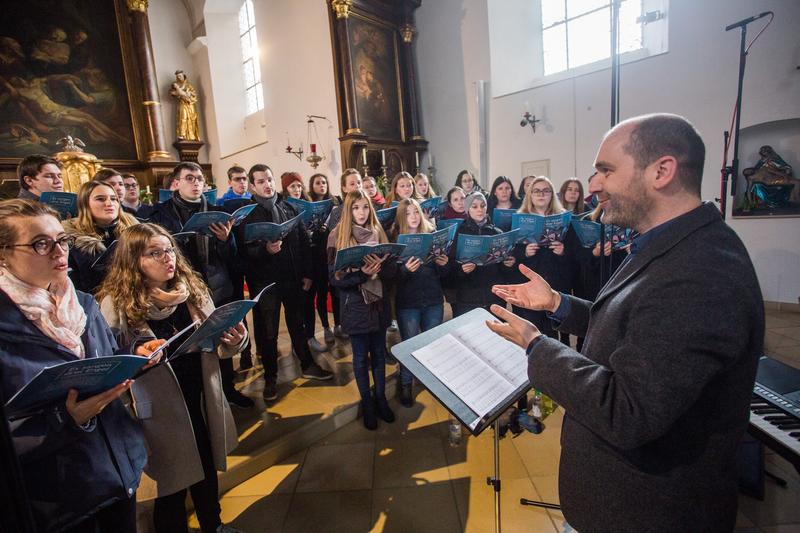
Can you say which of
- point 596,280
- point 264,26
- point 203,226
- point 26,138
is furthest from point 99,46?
point 596,280

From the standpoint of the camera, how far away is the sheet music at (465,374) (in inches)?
48.9

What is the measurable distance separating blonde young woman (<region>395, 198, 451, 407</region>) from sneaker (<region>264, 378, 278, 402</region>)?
1006 millimetres

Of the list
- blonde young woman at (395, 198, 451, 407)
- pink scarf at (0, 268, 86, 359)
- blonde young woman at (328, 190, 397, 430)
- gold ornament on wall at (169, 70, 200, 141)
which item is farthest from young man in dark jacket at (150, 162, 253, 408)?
gold ornament on wall at (169, 70, 200, 141)

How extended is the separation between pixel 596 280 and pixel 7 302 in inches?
141

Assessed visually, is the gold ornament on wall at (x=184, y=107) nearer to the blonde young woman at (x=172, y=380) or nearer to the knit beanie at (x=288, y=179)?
the knit beanie at (x=288, y=179)

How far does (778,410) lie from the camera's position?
1.44 metres

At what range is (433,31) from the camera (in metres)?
7.92

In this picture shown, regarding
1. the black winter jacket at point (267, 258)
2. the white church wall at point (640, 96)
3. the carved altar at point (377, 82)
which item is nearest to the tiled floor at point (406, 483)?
the black winter jacket at point (267, 258)

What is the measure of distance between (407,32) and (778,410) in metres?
8.75

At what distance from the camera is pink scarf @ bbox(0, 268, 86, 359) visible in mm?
1102

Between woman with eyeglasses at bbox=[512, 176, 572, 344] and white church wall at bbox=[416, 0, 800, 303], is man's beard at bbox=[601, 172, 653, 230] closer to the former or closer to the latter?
woman with eyeglasses at bbox=[512, 176, 572, 344]

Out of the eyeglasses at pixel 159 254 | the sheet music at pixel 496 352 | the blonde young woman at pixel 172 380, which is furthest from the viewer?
the eyeglasses at pixel 159 254

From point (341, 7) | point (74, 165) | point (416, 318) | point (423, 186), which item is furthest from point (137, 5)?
point (416, 318)

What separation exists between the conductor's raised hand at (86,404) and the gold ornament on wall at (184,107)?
33.7ft
